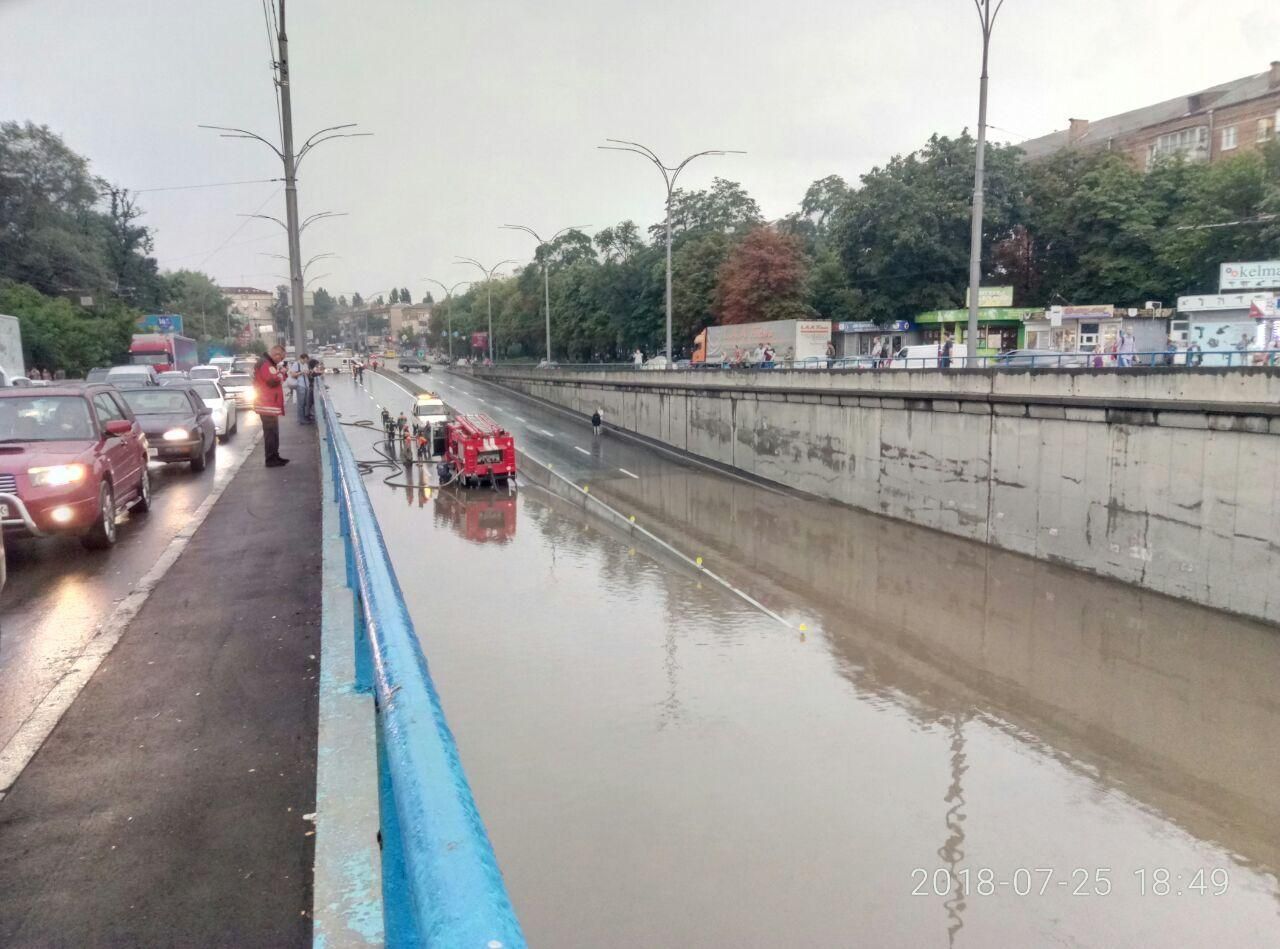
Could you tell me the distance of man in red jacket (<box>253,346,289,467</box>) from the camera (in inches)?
603

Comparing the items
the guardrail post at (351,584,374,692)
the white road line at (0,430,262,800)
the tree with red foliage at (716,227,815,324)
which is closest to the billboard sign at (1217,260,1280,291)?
the tree with red foliage at (716,227,815,324)

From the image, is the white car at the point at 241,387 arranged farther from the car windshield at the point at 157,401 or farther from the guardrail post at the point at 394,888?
the guardrail post at the point at 394,888

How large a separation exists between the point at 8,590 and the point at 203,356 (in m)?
101

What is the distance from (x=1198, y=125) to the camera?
66.2m

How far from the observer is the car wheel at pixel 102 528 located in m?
9.27

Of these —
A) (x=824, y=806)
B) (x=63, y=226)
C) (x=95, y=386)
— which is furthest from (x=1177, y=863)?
(x=63, y=226)

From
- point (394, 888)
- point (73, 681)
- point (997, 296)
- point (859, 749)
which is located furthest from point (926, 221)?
point (394, 888)

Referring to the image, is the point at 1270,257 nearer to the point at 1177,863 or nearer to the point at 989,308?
→ the point at 989,308

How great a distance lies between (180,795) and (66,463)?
643 centimetres

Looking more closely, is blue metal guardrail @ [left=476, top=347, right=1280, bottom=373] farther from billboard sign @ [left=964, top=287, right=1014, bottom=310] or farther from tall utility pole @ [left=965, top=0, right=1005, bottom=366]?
billboard sign @ [left=964, top=287, right=1014, bottom=310]

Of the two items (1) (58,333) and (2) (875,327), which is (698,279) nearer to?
(2) (875,327)

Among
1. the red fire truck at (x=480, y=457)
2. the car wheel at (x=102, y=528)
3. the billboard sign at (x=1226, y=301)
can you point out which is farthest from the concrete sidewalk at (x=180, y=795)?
the billboard sign at (x=1226, y=301)

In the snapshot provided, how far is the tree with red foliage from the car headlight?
48752 mm
